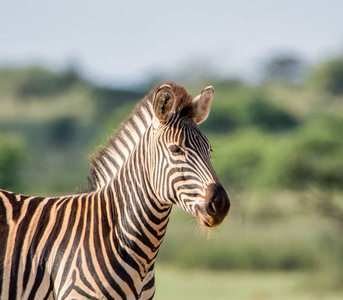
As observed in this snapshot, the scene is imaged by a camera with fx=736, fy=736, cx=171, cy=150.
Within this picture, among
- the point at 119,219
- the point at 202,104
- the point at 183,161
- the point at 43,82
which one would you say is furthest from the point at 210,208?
the point at 43,82

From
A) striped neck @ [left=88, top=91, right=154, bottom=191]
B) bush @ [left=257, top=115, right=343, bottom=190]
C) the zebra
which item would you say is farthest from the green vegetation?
striped neck @ [left=88, top=91, right=154, bottom=191]

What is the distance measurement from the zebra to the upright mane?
4 cm

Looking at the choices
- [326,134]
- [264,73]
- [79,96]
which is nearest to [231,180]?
[326,134]

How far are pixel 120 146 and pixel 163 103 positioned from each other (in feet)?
2.32

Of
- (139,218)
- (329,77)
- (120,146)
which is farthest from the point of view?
(329,77)

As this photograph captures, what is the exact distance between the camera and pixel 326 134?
41531 millimetres

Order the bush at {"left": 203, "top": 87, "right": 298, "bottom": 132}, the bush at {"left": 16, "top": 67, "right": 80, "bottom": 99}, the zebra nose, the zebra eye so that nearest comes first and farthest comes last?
1. the zebra nose
2. the zebra eye
3. the bush at {"left": 203, "top": 87, "right": 298, "bottom": 132}
4. the bush at {"left": 16, "top": 67, "right": 80, "bottom": 99}

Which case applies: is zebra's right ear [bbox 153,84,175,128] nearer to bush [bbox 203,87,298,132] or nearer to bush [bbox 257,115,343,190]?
bush [bbox 257,115,343,190]

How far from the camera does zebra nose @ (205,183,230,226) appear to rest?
17.1 feet

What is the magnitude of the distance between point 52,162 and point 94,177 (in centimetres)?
5510

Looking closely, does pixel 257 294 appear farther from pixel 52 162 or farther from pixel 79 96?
pixel 79 96

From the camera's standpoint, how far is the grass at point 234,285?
83.0ft

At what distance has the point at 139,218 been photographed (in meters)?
5.79

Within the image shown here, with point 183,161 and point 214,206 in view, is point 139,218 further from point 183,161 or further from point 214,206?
point 214,206
